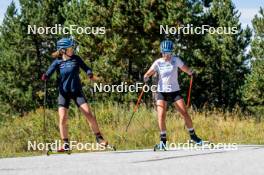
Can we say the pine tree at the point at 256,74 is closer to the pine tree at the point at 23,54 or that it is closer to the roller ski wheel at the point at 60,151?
the pine tree at the point at 23,54

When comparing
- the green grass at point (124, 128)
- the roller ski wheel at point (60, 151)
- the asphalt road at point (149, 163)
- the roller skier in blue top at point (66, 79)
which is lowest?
the asphalt road at point (149, 163)

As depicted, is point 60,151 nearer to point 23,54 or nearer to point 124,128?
point 124,128

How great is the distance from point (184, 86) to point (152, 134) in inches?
1136

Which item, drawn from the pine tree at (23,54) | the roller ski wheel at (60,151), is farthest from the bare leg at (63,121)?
the pine tree at (23,54)

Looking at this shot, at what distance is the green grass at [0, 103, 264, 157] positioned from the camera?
39.8 feet

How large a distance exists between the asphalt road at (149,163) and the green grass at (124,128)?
2891mm

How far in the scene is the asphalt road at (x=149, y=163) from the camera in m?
6.70

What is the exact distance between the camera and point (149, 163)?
24.6 feet

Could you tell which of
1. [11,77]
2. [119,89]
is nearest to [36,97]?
[11,77]

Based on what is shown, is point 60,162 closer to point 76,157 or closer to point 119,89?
point 76,157

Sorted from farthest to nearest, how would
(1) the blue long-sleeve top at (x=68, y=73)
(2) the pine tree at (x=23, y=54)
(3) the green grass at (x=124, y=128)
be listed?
(2) the pine tree at (x=23, y=54) < (3) the green grass at (x=124, y=128) < (1) the blue long-sleeve top at (x=68, y=73)

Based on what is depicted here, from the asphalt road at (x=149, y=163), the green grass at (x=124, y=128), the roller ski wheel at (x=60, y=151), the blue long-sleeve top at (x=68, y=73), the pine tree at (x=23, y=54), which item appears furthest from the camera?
the pine tree at (x=23, y=54)

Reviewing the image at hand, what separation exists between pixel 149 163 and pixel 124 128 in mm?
5412

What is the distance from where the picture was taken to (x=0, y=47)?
47.3 meters
